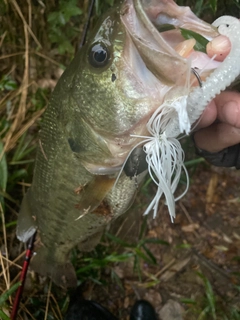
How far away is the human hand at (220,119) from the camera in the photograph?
0.93 m

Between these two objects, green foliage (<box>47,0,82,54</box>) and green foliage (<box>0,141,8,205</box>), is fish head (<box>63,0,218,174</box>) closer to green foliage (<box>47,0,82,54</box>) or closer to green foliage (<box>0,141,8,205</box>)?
green foliage (<box>47,0,82,54</box>)

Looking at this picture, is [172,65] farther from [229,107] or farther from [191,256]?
[191,256]

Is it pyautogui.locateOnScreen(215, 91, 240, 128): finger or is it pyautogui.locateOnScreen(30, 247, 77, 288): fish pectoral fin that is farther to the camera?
pyautogui.locateOnScreen(30, 247, 77, 288): fish pectoral fin

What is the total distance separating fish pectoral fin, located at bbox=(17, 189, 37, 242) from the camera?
171 centimetres

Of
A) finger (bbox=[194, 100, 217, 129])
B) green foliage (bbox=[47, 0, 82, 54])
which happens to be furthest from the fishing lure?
green foliage (bbox=[47, 0, 82, 54])

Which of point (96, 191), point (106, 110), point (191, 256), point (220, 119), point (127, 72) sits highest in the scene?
point (127, 72)

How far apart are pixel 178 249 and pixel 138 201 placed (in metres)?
0.38

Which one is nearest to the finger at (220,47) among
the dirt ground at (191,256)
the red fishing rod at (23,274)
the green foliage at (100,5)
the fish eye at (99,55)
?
the fish eye at (99,55)

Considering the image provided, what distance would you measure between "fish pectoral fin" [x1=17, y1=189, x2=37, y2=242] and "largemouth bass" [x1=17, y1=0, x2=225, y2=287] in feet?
0.12

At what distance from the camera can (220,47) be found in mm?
926

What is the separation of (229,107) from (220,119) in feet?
0.30

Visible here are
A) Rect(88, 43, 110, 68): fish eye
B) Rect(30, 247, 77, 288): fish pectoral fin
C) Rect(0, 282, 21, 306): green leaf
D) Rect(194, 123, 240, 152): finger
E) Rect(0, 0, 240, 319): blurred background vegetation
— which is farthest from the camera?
Rect(0, 0, 240, 319): blurred background vegetation

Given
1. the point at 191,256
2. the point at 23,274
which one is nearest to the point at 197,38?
the point at 23,274

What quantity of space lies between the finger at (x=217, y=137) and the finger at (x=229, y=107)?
0.34 feet
